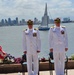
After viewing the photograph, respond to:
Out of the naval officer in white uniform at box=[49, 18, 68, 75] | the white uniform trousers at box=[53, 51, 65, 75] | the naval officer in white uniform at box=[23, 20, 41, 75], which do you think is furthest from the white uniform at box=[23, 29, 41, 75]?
the white uniform trousers at box=[53, 51, 65, 75]

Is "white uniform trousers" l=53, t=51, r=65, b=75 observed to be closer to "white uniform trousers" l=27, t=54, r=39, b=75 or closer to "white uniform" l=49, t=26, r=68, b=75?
"white uniform" l=49, t=26, r=68, b=75

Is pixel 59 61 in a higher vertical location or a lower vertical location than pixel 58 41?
lower

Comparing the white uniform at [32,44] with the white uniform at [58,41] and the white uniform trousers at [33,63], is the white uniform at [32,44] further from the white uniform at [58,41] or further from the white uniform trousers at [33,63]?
the white uniform at [58,41]

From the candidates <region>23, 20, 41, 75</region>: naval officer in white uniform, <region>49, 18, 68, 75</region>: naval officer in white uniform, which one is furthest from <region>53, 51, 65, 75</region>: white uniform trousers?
<region>23, 20, 41, 75</region>: naval officer in white uniform

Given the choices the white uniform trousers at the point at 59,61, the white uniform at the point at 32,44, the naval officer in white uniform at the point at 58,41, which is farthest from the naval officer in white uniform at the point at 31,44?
the white uniform trousers at the point at 59,61

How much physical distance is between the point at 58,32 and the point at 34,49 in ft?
2.46

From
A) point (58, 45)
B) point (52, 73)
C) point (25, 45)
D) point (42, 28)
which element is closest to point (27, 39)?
point (25, 45)

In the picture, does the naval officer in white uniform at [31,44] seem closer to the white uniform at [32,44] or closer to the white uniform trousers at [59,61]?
the white uniform at [32,44]

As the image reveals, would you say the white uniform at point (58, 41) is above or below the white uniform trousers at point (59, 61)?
above

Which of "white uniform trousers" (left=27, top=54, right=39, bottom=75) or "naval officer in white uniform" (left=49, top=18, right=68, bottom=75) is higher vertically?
"naval officer in white uniform" (left=49, top=18, right=68, bottom=75)

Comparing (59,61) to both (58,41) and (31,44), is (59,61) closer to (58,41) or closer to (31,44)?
(58,41)

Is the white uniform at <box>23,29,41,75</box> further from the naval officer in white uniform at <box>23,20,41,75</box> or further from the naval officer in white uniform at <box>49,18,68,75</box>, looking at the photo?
the naval officer in white uniform at <box>49,18,68,75</box>

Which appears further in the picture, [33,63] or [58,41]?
[33,63]

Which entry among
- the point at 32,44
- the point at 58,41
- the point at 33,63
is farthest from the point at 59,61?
the point at 32,44
